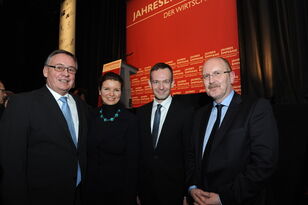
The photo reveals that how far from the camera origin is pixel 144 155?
6.28ft

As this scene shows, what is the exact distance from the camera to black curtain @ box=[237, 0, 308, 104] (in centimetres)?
282

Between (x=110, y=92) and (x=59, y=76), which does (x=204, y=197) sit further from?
(x=59, y=76)

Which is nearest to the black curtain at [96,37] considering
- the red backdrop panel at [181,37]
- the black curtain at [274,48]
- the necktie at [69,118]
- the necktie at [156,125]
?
the red backdrop panel at [181,37]

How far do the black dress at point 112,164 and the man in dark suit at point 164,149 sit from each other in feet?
0.33

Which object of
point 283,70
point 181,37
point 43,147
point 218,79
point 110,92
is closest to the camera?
point 43,147

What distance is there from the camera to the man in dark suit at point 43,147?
1420 mm

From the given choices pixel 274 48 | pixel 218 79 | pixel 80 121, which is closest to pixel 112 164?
pixel 80 121

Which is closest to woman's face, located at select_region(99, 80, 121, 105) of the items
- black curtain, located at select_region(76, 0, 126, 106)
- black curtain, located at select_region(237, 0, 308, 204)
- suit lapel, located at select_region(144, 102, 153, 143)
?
suit lapel, located at select_region(144, 102, 153, 143)

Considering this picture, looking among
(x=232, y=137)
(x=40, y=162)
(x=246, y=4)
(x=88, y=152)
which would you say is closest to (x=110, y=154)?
(x=88, y=152)

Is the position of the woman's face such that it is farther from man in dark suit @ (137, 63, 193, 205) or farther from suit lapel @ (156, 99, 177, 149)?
suit lapel @ (156, 99, 177, 149)

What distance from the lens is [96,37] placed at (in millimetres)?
6723

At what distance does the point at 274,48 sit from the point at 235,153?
2.38 meters

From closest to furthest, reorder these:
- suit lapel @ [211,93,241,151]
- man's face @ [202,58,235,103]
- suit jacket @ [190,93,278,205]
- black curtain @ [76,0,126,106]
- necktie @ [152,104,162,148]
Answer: suit jacket @ [190,93,278,205]
suit lapel @ [211,93,241,151]
man's face @ [202,58,235,103]
necktie @ [152,104,162,148]
black curtain @ [76,0,126,106]

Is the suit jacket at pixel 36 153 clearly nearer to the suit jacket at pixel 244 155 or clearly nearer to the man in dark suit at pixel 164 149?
the man in dark suit at pixel 164 149
